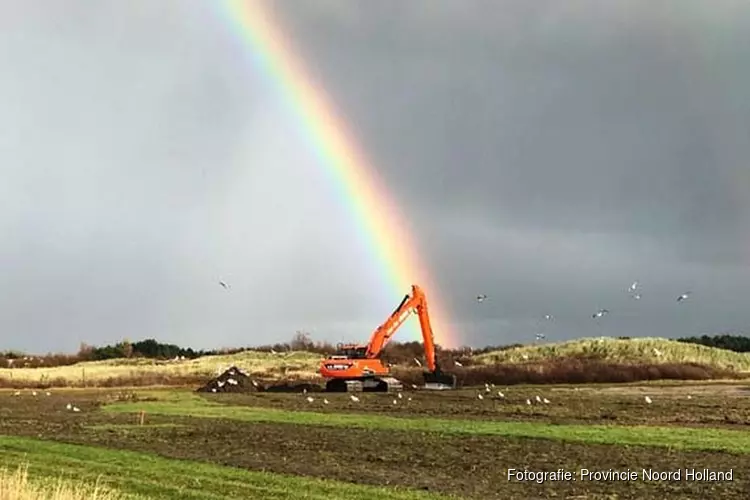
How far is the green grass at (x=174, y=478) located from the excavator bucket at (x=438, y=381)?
4151 cm

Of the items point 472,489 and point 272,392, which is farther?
point 272,392

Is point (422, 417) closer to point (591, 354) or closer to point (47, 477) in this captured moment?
point (47, 477)

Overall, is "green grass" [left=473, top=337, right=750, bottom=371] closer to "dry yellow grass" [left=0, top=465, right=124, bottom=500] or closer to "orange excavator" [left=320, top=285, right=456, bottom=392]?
"orange excavator" [left=320, top=285, right=456, bottom=392]

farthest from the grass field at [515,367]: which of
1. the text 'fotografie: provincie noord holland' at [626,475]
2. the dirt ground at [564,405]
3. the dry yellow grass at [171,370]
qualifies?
the text 'fotografie: provincie noord holland' at [626,475]

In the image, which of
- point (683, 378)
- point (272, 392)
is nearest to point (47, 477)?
point (272, 392)

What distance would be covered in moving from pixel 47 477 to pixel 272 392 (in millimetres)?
48553

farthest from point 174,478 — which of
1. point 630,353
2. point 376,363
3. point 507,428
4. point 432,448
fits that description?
point 630,353

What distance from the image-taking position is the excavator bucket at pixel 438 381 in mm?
67000

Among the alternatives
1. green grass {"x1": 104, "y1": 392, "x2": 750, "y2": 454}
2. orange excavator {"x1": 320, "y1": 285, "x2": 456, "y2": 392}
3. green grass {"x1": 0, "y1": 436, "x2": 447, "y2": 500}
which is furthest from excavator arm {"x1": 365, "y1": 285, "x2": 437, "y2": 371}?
green grass {"x1": 0, "y1": 436, "x2": 447, "y2": 500}

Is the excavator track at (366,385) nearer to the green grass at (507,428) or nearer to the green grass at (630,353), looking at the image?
the green grass at (507,428)

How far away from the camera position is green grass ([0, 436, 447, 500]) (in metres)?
18.8

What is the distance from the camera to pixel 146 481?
20547 millimetres

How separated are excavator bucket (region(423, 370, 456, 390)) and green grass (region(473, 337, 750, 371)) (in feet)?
135

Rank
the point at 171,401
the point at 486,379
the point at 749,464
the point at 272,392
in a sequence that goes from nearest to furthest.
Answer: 1. the point at 749,464
2. the point at 171,401
3. the point at 272,392
4. the point at 486,379
